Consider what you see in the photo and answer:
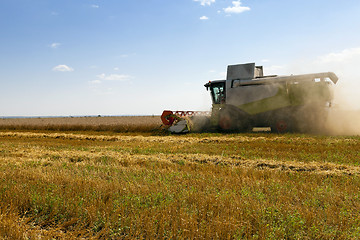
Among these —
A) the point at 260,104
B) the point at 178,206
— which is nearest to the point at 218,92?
the point at 260,104

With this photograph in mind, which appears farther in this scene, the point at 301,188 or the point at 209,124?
the point at 209,124

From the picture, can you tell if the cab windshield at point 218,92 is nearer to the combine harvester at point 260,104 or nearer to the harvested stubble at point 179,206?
the combine harvester at point 260,104

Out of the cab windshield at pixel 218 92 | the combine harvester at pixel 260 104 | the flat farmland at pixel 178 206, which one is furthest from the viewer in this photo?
the cab windshield at pixel 218 92

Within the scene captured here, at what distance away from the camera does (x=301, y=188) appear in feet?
16.4

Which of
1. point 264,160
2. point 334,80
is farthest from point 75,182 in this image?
point 334,80

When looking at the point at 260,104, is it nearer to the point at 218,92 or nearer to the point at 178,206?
the point at 218,92

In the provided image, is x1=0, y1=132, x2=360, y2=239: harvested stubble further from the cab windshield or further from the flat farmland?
the cab windshield

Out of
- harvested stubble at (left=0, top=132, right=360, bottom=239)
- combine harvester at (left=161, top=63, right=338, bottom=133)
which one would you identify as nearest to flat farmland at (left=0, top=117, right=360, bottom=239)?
harvested stubble at (left=0, top=132, right=360, bottom=239)

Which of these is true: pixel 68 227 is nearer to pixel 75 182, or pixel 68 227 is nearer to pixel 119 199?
pixel 119 199

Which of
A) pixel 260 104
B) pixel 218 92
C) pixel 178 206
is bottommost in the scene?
pixel 178 206

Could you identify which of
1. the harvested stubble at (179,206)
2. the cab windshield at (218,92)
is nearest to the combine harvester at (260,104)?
the cab windshield at (218,92)

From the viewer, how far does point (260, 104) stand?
16484 mm

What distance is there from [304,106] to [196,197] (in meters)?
13.2

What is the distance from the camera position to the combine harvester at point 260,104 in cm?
1532
